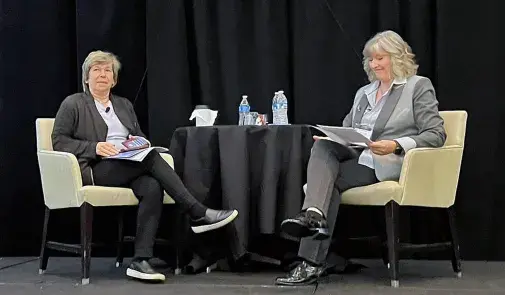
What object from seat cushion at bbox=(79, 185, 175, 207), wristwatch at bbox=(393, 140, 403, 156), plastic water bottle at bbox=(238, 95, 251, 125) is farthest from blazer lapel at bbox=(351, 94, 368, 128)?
seat cushion at bbox=(79, 185, 175, 207)

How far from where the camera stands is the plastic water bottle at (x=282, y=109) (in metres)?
3.74

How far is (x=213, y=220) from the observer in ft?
10.9

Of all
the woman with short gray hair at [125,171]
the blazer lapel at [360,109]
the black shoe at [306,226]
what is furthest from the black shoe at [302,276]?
the blazer lapel at [360,109]

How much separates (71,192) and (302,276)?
3.57ft

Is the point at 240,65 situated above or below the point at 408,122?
above

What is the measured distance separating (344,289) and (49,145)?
1.57m

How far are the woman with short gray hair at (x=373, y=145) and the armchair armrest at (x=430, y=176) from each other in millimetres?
51

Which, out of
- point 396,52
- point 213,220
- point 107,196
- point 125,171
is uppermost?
point 396,52

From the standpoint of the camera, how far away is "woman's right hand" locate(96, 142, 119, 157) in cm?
337

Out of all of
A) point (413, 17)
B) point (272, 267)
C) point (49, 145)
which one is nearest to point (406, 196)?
point (272, 267)

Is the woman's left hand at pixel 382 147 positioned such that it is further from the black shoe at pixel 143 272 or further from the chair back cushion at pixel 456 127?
the black shoe at pixel 143 272

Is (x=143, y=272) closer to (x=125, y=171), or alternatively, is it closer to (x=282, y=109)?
(x=125, y=171)

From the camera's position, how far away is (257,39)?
4.02m

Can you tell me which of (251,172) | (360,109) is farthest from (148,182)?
(360,109)
